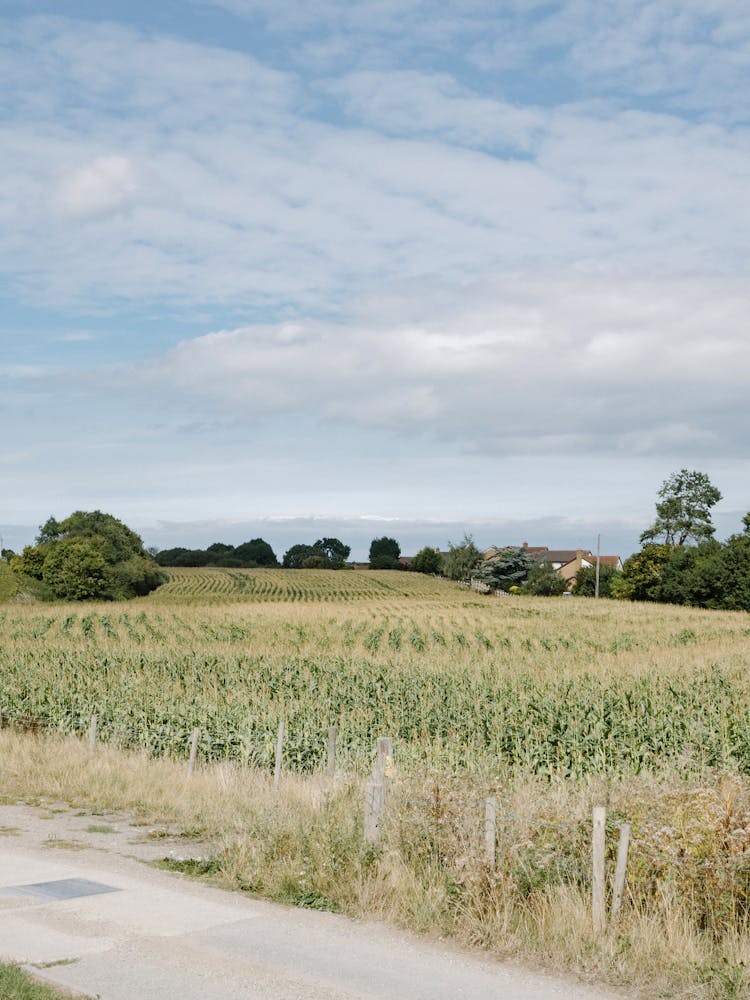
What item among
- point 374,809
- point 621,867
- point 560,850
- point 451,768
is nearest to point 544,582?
point 451,768

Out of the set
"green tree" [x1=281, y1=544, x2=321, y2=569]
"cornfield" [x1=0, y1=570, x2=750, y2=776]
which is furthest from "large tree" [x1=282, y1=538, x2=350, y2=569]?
"cornfield" [x1=0, y1=570, x2=750, y2=776]

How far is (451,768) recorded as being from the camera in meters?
12.8

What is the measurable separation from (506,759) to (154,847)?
7.92 meters

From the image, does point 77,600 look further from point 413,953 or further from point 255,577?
point 413,953

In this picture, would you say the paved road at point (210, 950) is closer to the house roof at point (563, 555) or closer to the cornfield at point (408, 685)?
the cornfield at point (408, 685)

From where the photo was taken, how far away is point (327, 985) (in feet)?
24.4

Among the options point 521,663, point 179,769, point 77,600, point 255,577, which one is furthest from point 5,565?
point 179,769

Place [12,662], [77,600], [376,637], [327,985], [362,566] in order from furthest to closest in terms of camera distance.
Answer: [362,566], [77,600], [376,637], [12,662], [327,985]

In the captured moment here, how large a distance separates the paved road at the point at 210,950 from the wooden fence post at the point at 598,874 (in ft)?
2.88

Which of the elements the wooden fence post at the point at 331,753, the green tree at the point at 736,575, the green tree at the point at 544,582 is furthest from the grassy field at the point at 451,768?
the green tree at the point at 544,582

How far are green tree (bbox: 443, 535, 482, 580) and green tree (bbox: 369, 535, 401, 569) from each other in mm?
48754

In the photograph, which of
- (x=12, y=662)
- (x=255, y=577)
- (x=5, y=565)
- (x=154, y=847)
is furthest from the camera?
(x=255, y=577)

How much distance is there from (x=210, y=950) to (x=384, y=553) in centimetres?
18001

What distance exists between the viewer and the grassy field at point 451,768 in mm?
8586
